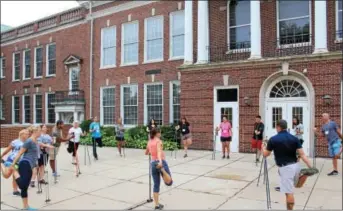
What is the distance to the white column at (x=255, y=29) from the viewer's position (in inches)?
564

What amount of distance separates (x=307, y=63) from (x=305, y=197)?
296 inches

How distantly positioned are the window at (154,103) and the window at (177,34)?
228cm

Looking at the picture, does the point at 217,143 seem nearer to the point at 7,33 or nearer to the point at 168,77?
the point at 168,77

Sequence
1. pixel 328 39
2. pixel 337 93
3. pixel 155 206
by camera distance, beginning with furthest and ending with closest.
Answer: pixel 328 39
pixel 337 93
pixel 155 206

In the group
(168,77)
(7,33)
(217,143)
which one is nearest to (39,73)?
(7,33)

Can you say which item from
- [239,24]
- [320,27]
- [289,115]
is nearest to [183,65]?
[239,24]

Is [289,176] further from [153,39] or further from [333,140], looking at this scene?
[153,39]

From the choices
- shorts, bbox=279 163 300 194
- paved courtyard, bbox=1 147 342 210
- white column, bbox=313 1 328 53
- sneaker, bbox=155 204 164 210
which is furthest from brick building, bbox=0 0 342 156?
sneaker, bbox=155 204 164 210

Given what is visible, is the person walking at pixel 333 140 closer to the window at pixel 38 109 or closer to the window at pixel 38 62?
the window at pixel 38 109

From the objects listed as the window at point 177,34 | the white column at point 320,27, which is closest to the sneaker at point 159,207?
the white column at point 320,27

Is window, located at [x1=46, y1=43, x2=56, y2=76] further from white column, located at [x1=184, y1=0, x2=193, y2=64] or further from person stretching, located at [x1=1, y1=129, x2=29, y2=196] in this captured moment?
person stretching, located at [x1=1, y1=129, x2=29, y2=196]

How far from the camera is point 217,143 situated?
50.6 ft

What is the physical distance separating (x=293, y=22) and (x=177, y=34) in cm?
683

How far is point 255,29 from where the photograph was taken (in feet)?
47.4
